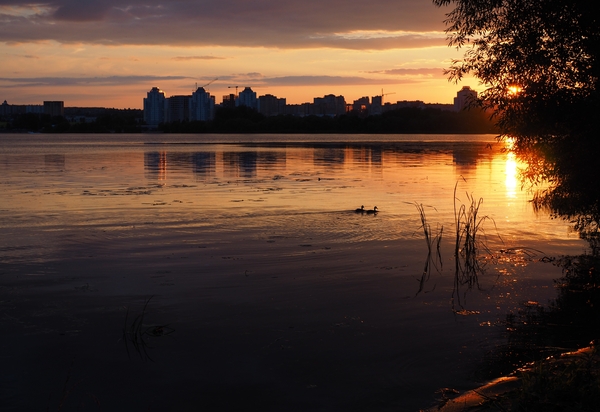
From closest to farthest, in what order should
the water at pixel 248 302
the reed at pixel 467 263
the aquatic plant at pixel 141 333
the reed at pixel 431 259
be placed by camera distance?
the water at pixel 248 302
the aquatic plant at pixel 141 333
the reed at pixel 467 263
the reed at pixel 431 259

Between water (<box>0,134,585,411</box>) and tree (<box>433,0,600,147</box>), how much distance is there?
10.9 ft

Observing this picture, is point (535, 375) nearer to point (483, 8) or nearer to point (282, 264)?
point (282, 264)

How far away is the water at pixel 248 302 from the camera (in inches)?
336

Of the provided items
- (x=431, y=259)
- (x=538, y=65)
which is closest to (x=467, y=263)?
(x=431, y=259)

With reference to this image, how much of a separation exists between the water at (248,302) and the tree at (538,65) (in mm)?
3312

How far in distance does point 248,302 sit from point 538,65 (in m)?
8.38

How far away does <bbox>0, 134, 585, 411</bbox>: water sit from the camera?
8547 millimetres

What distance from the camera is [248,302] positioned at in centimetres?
1198

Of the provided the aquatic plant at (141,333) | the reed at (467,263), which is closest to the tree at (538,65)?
the reed at (467,263)

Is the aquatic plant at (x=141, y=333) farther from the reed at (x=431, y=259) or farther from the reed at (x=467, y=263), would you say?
the reed at (x=467, y=263)

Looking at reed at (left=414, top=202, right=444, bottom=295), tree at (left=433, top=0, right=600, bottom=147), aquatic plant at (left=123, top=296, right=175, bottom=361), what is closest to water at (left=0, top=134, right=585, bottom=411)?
aquatic plant at (left=123, top=296, right=175, bottom=361)

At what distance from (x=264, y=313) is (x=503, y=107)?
795 centimetres

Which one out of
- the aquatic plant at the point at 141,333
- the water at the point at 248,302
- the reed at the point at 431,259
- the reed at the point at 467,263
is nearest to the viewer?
the water at the point at 248,302

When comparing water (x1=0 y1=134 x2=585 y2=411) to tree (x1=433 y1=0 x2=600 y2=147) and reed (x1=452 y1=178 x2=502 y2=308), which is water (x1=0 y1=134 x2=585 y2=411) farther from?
tree (x1=433 y1=0 x2=600 y2=147)
